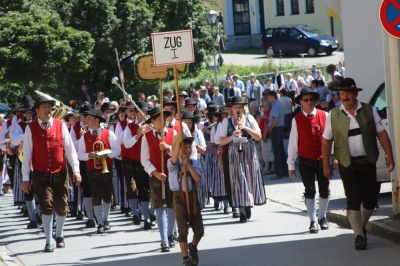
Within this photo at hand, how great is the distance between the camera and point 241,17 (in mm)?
56312

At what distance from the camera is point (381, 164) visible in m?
12.3

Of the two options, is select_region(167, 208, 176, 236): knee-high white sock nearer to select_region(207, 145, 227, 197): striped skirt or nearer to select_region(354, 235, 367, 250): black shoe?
select_region(354, 235, 367, 250): black shoe

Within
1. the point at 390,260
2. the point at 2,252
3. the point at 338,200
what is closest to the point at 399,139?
the point at 390,260

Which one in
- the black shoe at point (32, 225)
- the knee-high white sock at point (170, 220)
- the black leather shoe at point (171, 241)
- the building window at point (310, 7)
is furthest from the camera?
the building window at point (310, 7)

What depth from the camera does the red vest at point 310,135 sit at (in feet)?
34.0

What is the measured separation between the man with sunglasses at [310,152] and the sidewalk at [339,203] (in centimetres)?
60

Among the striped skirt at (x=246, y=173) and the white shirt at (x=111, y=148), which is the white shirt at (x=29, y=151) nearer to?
the white shirt at (x=111, y=148)

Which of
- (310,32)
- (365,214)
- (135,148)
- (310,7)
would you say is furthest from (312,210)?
(310,7)

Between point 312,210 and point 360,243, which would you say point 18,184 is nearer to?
point 312,210

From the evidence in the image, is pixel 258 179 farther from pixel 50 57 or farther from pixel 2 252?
pixel 50 57

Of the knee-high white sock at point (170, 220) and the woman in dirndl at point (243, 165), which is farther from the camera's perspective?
the woman in dirndl at point (243, 165)

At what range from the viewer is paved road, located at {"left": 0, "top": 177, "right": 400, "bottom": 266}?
28.9 ft

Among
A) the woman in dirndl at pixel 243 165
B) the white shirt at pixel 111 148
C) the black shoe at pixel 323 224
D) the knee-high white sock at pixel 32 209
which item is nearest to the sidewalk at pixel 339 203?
the black shoe at pixel 323 224

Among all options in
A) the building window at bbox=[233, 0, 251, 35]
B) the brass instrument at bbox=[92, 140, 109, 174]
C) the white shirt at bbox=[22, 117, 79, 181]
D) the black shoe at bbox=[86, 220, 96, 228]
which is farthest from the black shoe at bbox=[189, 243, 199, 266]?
the building window at bbox=[233, 0, 251, 35]
